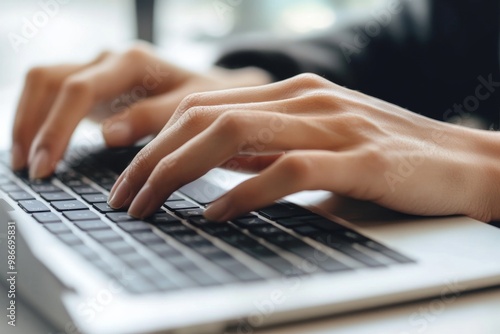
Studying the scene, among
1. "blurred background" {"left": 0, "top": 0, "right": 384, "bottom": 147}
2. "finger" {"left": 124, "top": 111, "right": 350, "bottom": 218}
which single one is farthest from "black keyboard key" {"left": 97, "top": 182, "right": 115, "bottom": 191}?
"blurred background" {"left": 0, "top": 0, "right": 384, "bottom": 147}

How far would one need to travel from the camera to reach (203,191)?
2.00 feet

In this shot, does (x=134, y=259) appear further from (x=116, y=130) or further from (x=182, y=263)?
(x=116, y=130)

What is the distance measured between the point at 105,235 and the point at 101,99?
0.43 meters

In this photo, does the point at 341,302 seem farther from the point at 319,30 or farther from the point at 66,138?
the point at 319,30

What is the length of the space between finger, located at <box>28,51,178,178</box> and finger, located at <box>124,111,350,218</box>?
23cm

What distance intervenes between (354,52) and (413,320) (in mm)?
824

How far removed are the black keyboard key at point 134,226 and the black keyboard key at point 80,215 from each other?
0.03 m

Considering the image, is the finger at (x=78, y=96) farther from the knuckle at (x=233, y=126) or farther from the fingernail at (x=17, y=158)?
the knuckle at (x=233, y=126)

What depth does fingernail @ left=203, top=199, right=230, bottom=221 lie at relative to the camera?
1.63ft

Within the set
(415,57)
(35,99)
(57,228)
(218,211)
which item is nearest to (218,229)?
(218,211)

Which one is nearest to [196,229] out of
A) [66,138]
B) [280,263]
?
[280,263]

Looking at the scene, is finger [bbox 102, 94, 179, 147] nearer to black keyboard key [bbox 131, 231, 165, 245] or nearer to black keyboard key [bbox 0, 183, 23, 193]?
black keyboard key [bbox 0, 183, 23, 193]

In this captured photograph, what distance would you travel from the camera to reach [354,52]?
3.75ft

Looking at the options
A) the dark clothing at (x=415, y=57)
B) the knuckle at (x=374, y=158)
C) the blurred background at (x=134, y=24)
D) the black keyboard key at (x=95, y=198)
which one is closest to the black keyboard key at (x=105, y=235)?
the black keyboard key at (x=95, y=198)
